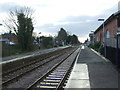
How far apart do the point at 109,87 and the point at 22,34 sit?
45398 mm

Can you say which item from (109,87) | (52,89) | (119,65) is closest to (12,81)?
(52,89)

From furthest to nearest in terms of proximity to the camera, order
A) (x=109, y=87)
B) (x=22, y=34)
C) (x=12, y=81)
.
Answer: (x=22, y=34)
(x=12, y=81)
(x=109, y=87)

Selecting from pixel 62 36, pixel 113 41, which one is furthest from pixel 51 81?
pixel 62 36

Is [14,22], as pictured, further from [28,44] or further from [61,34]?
[61,34]

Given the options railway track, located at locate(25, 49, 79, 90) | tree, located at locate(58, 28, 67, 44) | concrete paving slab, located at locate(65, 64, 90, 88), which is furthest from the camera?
tree, located at locate(58, 28, 67, 44)

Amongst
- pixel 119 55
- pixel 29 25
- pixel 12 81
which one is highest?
pixel 29 25

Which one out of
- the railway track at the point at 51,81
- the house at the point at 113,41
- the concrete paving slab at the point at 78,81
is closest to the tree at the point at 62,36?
the house at the point at 113,41

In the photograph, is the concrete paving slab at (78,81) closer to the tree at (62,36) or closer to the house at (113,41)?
the house at (113,41)

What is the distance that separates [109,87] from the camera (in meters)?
9.20

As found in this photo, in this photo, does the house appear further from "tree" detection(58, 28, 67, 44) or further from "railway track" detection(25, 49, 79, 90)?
"tree" detection(58, 28, 67, 44)

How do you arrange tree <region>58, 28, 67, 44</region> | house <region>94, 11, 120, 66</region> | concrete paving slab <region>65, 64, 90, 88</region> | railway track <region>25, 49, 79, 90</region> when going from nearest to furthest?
concrete paving slab <region>65, 64, 90, 88</region> → railway track <region>25, 49, 79, 90</region> → house <region>94, 11, 120, 66</region> → tree <region>58, 28, 67, 44</region>

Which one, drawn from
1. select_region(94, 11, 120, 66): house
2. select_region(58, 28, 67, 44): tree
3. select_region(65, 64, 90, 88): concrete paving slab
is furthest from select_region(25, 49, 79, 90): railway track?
select_region(58, 28, 67, 44): tree

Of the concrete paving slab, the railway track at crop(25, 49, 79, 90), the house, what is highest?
the house

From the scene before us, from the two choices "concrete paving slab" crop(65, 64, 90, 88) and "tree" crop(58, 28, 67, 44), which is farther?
"tree" crop(58, 28, 67, 44)
